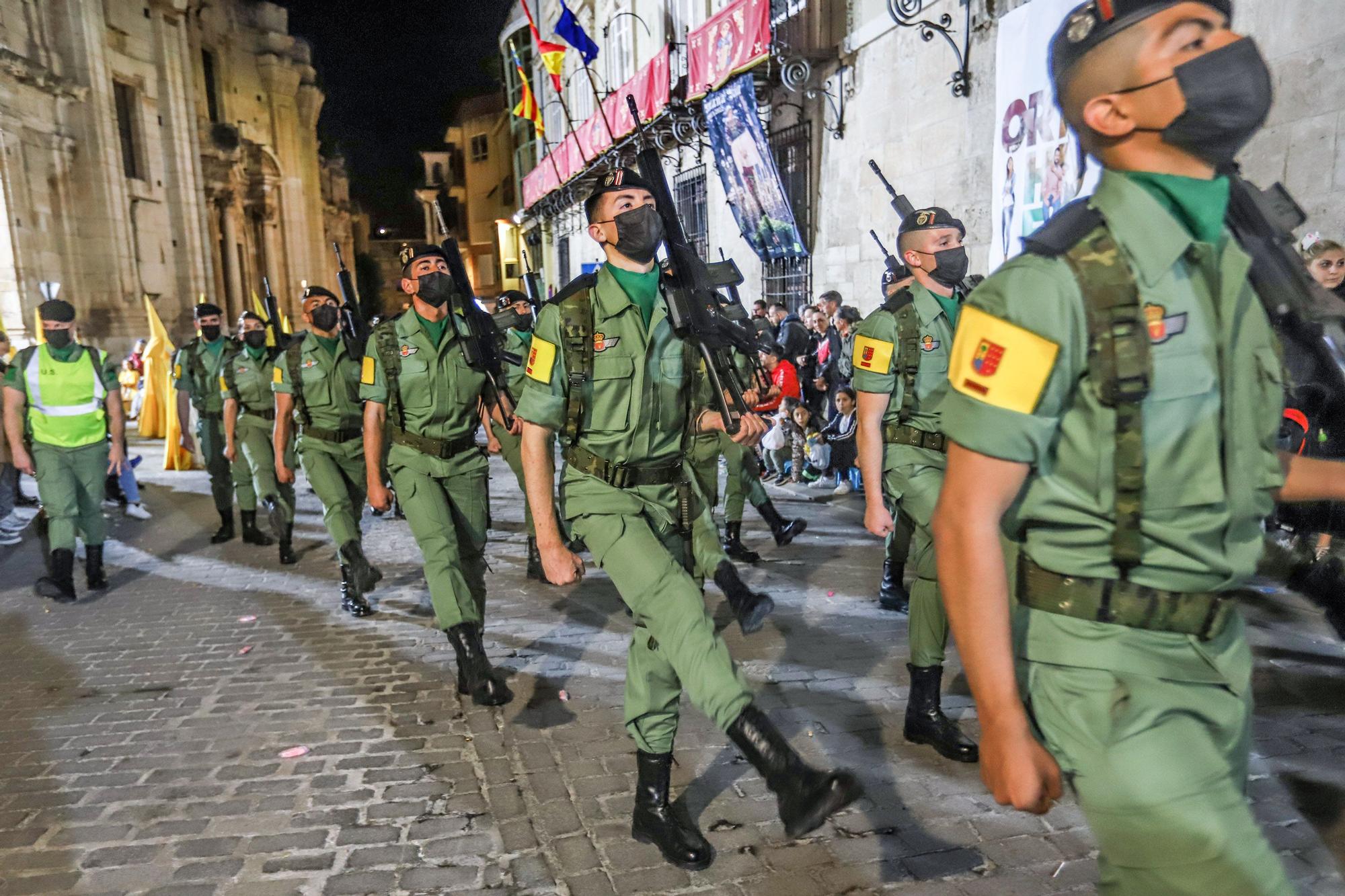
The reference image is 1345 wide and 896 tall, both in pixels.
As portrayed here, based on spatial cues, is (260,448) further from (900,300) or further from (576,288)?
(900,300)

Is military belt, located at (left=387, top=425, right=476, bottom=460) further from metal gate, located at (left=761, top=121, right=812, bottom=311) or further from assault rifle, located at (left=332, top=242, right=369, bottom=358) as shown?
metal gate, located at (left=761, top=121, right=812, bottom=311)

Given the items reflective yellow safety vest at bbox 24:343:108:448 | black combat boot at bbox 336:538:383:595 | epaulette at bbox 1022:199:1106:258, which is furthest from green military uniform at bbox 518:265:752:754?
reflective yellow safety vest at bbox 24:343:108:448

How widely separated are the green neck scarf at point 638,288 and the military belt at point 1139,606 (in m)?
1.94

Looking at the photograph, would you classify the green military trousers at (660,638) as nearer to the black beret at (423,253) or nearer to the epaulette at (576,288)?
the epaulette at (576,288)

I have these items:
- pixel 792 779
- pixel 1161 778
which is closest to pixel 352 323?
pixel 792 779

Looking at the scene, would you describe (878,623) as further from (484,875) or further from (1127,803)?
(1127,803)

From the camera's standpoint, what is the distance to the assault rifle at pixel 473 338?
4648 millimetres

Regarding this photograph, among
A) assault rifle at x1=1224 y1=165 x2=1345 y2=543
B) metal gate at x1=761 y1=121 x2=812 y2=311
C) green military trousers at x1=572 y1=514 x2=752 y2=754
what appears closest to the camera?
assault rifle at x1=1224 y1=165 x2=1345 y2=543

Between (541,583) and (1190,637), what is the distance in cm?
549

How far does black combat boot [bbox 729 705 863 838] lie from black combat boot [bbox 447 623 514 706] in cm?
186

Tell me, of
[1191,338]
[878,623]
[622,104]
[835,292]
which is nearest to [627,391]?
[1191,338]

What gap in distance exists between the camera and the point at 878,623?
17.3ft

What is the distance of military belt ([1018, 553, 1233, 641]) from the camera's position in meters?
1.42

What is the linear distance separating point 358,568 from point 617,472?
336 cm
